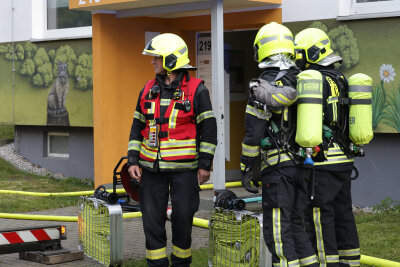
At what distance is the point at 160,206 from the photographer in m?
6.23

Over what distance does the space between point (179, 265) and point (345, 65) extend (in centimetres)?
414

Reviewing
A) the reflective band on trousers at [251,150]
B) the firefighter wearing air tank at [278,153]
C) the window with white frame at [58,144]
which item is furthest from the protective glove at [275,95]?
the window with white frame at [58,144]

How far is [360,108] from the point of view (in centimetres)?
576

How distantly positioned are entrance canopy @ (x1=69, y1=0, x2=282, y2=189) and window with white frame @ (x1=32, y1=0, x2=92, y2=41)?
200 cm

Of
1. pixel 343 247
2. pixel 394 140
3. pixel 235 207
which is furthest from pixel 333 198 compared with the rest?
pixel 394 140

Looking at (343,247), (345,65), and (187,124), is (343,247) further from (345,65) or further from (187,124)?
(345,65)

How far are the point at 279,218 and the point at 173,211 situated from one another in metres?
1.20

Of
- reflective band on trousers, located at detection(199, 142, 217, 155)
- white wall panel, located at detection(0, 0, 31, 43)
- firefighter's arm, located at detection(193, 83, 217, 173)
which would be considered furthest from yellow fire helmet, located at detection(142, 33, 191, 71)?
white wall panel, located at detection(0, 0, 31, 43)

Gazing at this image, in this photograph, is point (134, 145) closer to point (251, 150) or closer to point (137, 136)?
point (137, 136)

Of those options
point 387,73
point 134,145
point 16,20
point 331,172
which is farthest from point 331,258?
point 16,20

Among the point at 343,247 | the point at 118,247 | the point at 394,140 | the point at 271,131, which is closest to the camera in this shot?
the point at 271,131

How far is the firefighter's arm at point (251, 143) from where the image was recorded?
211 inches

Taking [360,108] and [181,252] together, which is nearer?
[360,108]

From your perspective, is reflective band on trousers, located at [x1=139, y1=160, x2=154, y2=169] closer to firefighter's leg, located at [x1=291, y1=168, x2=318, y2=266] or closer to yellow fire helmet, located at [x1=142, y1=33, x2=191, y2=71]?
yellow fire helmet, located at [x1=142, y1=33, x2=191, y2=71]
